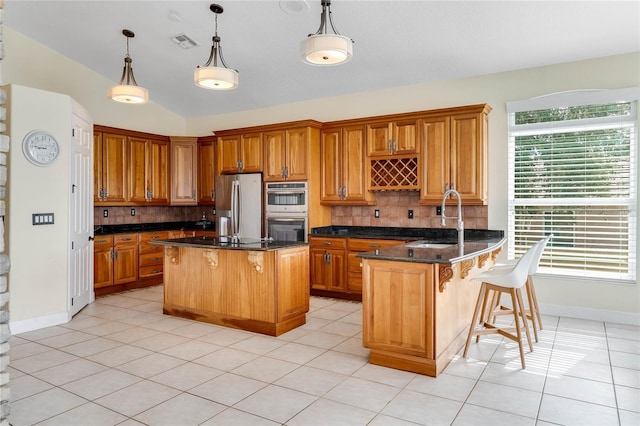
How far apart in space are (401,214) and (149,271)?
13.1 ft

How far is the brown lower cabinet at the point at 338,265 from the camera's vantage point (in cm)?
555

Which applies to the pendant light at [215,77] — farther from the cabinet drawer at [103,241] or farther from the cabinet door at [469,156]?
the cabinet drawer at [103,241]

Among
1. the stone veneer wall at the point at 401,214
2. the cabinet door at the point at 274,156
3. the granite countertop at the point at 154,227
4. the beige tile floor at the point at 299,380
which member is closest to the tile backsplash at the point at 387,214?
the stone veneer wall at the point at 401,214

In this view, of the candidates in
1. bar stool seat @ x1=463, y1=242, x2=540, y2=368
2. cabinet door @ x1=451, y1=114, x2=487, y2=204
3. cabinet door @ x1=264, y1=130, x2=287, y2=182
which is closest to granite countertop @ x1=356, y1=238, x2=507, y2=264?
bar stool seat @ x1=463, y1=242, x2=540, y2=368

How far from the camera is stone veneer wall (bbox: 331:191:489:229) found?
536cm

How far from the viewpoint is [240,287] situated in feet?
14.3

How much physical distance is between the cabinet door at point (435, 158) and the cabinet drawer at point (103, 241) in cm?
439

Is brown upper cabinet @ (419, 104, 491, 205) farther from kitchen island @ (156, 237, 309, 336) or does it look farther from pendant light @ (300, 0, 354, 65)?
pendant light @ (300, 0, 354, 65)

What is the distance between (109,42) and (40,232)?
9.01 feet

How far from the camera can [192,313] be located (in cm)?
475

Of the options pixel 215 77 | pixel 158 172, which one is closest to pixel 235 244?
pixel 215 77

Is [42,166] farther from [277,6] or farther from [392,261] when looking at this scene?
[392,261]

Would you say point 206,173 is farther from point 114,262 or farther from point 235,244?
point 235,244

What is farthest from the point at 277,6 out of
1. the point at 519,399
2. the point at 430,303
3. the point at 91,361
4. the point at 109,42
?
the point at 519,399
